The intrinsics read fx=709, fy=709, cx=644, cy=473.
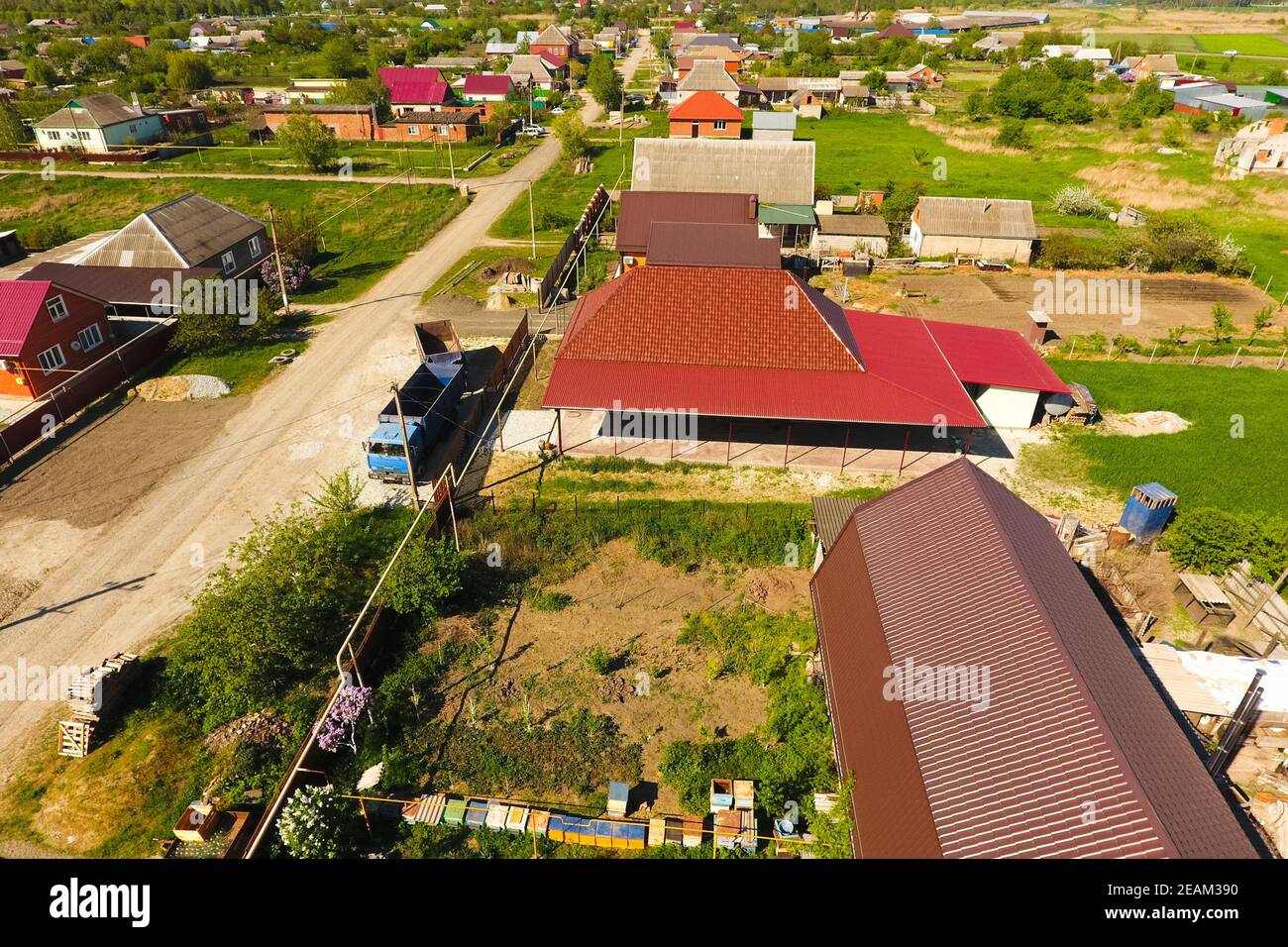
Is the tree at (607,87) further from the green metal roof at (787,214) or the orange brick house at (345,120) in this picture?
the green metal roof at (787,214)

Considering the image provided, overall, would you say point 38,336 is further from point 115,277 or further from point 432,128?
point 432,128

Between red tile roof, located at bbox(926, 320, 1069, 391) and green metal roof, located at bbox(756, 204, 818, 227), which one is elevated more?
green metal roof, located at bbox(756, 204, 818, 227)

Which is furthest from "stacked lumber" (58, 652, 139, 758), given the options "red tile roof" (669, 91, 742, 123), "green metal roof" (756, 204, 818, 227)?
"red tile roof" (669, 91, 742, 123)

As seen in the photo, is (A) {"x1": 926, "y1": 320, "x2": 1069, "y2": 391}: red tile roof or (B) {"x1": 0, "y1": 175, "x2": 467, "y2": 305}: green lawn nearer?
(A) {"x1": 926, "y1": 320, "x2": 1069, "y2": 391}: red tile roof

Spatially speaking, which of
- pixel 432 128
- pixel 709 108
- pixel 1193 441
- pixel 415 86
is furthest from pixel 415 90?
pixel 1193 441

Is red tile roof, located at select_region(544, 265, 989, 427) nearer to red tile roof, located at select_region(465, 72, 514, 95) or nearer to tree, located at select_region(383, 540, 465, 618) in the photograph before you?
tree, located at select_region(383, 540, 465, 618)

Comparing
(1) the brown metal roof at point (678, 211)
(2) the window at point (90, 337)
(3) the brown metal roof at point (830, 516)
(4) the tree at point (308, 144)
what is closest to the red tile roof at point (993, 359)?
(3) the brown metal roof at point (830, 516)

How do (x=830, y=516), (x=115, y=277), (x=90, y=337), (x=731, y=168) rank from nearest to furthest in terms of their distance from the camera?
1. (x=830, y=516)
2. (x=90, y=337)
3. (x=115, y=277)
4. (x=731, y=168)
